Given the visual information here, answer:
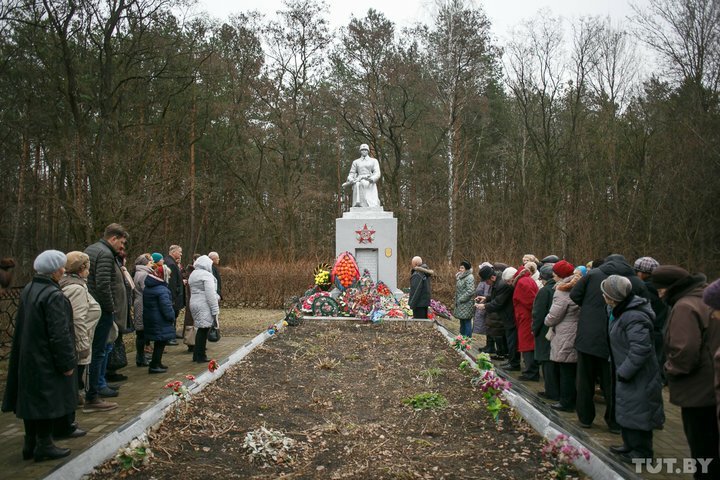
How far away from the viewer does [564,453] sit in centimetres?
358

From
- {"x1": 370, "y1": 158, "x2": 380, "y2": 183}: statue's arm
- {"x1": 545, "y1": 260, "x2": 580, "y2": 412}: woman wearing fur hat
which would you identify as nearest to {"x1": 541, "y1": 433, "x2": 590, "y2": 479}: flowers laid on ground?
{"x1": 545, "y1": 260, "x2": 580, "y2": 412}: woman wearing fur hat

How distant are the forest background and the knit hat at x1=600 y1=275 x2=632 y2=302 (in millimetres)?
11559

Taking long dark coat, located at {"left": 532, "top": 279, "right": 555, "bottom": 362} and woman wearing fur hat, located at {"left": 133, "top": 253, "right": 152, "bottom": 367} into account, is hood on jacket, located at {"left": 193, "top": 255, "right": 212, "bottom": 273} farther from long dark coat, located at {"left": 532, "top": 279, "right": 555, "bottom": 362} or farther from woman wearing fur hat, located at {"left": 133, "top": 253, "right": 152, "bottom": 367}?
long dark coat, located at {"left": 532, "top": 279, "right": 555, "bottom": 362}

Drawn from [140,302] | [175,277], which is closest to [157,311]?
[140,302]

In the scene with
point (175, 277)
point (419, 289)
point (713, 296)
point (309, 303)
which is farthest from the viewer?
point (309, 303)

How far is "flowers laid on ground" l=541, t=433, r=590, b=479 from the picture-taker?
11.7 ft

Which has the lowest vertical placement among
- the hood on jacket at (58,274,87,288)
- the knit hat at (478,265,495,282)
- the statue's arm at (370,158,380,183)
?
the knit hat at (478,265,495,282)

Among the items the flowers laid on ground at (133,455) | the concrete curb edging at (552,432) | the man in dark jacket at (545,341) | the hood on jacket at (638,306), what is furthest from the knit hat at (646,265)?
the flowers laid on ground at (133,455)

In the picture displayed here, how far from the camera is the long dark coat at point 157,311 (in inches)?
270

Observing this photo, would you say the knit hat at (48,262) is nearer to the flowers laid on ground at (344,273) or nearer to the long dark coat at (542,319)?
the long dark coat at (542,319)

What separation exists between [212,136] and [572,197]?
1671 centimetres

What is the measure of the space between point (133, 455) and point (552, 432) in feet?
10.4

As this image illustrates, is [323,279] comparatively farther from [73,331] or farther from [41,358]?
[41,358]

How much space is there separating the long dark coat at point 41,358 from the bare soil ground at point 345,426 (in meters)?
0.74
